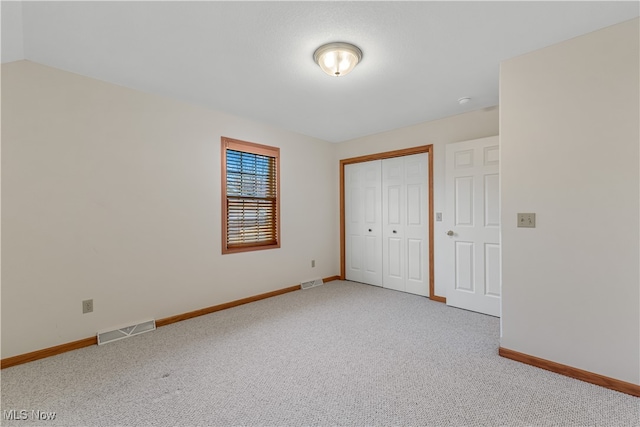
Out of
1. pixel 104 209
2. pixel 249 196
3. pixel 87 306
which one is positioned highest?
pixel 249 196

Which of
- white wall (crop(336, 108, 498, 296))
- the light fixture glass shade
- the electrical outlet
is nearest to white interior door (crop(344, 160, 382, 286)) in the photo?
white wall (crop(336, 108, 498, 296))

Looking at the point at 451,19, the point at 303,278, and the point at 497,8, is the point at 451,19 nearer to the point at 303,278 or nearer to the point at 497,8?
the point at 497,8

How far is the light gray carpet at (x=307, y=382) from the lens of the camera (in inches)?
64.4

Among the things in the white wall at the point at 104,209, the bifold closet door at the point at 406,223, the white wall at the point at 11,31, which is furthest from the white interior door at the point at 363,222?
the white wall at the point at 11,31

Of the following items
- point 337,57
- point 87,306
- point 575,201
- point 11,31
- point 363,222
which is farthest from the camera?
point 363,222

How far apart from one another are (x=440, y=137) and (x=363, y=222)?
1.73 m

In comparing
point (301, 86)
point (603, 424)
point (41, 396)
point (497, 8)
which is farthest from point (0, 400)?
point (497, 8)

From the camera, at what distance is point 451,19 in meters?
1.82

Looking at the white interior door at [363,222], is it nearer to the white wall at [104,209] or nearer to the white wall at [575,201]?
the white wall at [104,209]

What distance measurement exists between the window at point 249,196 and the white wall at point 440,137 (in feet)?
5.82

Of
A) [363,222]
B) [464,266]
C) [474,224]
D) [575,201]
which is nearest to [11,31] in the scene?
[575,201]

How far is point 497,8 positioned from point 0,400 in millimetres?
3847

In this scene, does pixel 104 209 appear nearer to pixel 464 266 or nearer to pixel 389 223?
pixel 389 223

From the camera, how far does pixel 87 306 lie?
8.29 feet
